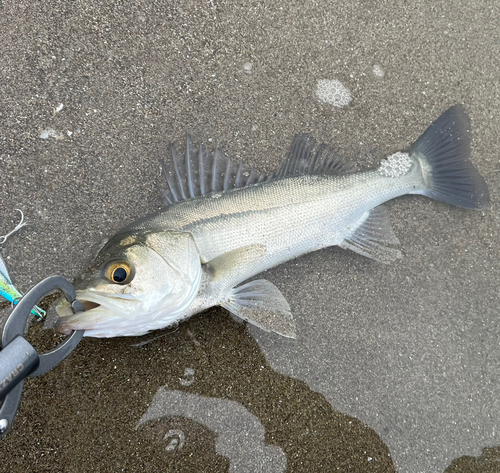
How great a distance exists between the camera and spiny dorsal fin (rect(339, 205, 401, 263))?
104 inches

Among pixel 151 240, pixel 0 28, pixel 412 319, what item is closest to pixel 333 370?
pixel 412 319

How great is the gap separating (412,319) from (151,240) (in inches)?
76.7

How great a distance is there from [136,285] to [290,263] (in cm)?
114

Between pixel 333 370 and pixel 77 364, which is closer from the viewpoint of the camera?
pixel 77 364

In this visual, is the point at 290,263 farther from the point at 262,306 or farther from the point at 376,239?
the point at 376,239

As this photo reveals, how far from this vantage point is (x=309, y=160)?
8.72 ft

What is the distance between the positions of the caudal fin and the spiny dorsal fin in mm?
361

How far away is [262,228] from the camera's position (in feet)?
7.76

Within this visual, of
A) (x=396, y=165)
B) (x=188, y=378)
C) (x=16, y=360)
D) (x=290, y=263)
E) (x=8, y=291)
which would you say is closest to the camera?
(x=16, y=360)

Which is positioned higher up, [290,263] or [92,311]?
[92,311]

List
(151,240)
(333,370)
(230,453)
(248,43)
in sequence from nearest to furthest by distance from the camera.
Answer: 1. (151,240)
2. (230,453)
3. (333,370)
4. (248,43)

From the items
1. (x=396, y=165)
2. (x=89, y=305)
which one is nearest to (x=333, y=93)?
(x=396, y=165)

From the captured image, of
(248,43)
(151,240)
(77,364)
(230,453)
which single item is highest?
(248,43)

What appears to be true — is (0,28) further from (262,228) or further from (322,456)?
(322,456)
